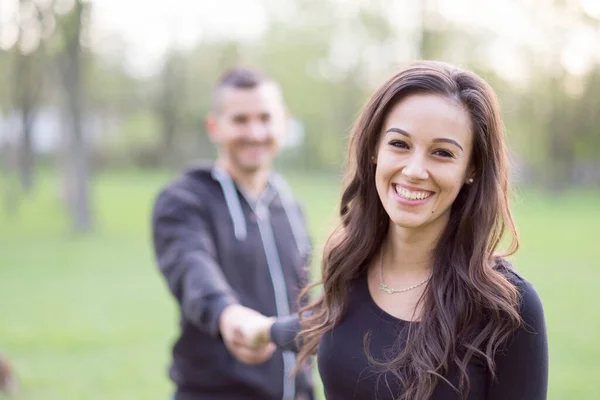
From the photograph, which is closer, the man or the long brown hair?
the long brown hair

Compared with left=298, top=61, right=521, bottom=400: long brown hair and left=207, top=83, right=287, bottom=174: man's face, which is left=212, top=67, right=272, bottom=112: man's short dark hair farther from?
left=298, top=61, right=521, bottom=400: long brown hair

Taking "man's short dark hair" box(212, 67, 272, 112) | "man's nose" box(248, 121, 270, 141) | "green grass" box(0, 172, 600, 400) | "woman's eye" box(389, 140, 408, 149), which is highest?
"man's short dark hair" box(212, 67, 272, 112)

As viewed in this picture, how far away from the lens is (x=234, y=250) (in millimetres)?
3379

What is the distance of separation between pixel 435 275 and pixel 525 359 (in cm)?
34

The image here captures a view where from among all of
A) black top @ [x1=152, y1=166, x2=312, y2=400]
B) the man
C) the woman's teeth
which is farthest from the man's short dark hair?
the woman's teeth

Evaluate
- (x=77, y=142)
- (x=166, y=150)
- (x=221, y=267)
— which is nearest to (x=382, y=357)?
(x=221, y=267)

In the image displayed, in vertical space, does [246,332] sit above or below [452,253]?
below

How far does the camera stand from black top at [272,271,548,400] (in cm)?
196

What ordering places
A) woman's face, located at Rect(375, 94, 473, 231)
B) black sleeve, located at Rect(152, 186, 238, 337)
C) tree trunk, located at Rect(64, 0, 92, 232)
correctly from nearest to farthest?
1. woman's face, located at Rect(375, 94, 473, 231)
2. black sleeve, located at Rect(152, 186, 238, 337)
3. tree trunk, located at Rect(64, 0, 92, 232)

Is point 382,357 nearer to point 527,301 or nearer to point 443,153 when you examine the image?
point 527,301

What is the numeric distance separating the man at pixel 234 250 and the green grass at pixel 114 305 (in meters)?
0.51

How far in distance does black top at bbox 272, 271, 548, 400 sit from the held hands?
20.3 inches

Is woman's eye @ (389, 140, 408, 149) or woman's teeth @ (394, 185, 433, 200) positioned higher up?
woman's eye @ (389, 140, 408, 149)

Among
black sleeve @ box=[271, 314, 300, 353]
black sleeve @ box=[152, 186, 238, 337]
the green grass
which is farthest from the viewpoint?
the green grass
